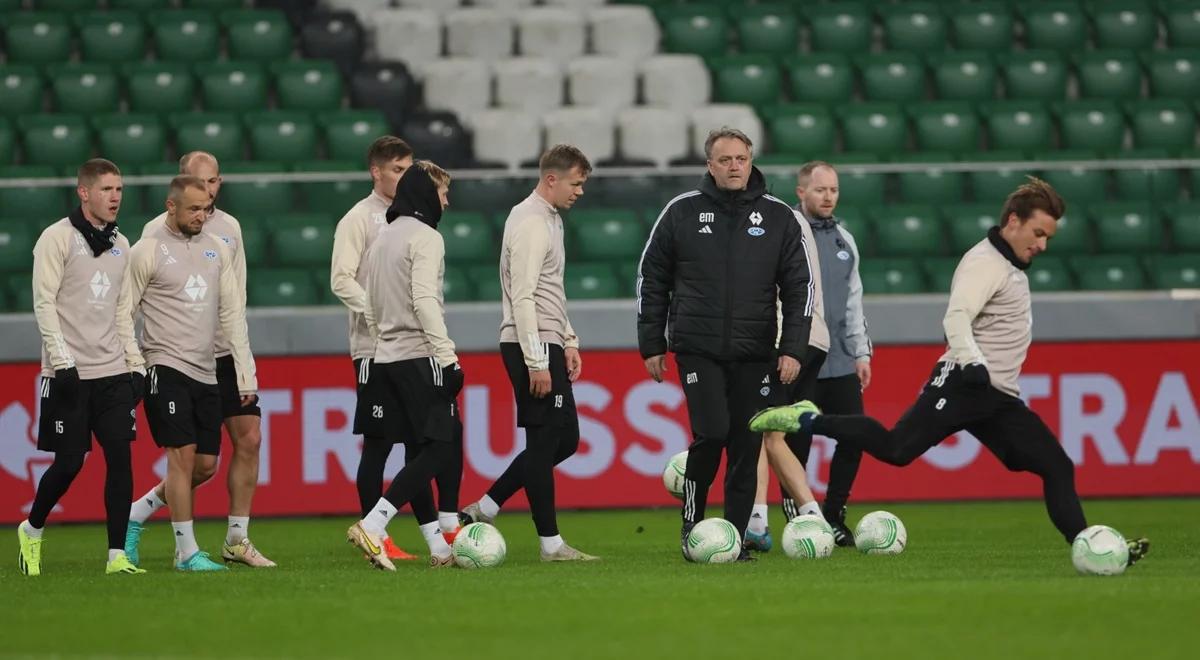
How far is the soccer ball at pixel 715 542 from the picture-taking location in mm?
9266

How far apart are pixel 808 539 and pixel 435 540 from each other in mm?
2009

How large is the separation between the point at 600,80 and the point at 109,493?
33.3 ft

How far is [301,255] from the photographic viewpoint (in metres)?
14.1

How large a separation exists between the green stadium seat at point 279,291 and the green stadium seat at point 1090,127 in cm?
781

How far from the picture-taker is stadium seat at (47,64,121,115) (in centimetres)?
1777

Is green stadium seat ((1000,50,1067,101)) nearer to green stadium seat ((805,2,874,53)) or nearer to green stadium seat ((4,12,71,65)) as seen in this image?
green stadium seat ((805,2,874,53))

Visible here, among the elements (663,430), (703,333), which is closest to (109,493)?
(703,333)

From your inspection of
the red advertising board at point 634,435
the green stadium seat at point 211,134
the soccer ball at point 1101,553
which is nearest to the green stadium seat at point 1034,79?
the red advertising board at point 634,435

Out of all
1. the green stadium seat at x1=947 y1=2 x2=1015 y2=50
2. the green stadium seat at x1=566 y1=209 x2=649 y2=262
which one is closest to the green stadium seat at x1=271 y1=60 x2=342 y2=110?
the green stadium seat at x1=566 y1=209 x2=649 y2=262

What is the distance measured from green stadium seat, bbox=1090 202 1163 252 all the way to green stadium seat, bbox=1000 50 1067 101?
412 centimetres

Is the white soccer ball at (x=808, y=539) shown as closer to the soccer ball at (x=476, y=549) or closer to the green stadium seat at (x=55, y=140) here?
the soccer ball at (x=476, y=549)

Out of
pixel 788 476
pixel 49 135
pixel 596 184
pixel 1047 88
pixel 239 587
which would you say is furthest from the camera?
pixel 1047 88

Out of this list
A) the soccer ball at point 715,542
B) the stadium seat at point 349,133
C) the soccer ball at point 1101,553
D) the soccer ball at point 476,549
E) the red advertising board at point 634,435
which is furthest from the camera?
the stadium seat at point 349,133

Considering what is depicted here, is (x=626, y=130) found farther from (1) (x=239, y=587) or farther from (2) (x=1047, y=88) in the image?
(1) (x=239, y=587)
